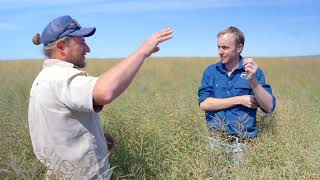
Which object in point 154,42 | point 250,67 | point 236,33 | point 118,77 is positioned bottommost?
point 250,67

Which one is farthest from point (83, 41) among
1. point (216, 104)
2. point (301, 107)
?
point (301, 107)

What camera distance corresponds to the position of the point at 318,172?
347 cm

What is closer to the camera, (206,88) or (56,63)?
(56,63)

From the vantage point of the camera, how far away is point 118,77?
87.2 inches

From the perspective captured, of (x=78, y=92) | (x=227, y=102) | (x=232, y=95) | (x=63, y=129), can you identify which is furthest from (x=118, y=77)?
(x=232, y=95)

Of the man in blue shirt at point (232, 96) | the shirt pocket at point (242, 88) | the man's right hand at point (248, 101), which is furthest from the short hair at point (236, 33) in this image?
the man's right hand at point (248, 101)

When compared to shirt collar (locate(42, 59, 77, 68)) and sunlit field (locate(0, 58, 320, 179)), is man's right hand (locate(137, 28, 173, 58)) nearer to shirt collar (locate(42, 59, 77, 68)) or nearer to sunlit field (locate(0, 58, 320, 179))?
shirt collar (locate(42, 59, 77, 68))

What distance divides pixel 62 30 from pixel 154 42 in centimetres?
66

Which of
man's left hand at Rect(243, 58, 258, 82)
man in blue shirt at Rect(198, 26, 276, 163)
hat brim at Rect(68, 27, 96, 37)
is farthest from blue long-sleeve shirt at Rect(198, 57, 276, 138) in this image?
hat brim at Rect(68, 27, 96, 37)

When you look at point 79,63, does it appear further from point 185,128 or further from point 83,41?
point 185,128

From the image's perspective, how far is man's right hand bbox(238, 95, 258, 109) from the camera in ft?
13.0

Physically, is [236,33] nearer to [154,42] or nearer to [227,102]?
[227,102]

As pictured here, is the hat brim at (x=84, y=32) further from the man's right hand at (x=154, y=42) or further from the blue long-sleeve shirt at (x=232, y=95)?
the blue long-sleeve shirt at (x=232, y=95)

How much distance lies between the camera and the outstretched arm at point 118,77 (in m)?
2.22
